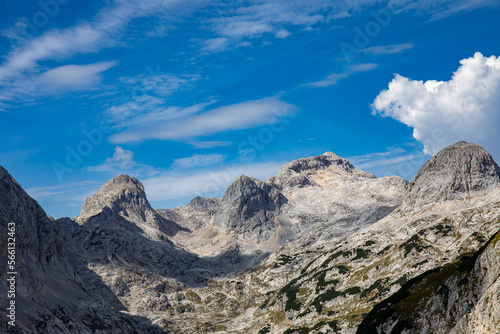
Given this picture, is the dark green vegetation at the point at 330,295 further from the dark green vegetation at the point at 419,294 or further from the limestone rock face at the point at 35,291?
the limestone rock face at the point at 35,291

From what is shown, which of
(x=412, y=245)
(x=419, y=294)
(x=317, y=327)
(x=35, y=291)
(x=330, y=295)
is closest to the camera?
(x=419, y=294)

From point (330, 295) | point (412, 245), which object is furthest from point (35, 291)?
point (412, 245)

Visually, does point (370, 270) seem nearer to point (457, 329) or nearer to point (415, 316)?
point (415, 316)

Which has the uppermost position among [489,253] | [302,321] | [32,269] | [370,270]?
[32,269]

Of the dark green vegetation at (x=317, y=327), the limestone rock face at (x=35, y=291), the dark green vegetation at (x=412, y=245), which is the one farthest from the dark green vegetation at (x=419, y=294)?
the limestone rock face at (x=35, y=291)

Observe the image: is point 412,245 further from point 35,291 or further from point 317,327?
point 35,291

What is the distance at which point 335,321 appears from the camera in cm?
15350

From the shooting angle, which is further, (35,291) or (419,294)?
(35,291)

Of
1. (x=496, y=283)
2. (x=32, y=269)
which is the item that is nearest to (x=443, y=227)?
(x=496, y=283)

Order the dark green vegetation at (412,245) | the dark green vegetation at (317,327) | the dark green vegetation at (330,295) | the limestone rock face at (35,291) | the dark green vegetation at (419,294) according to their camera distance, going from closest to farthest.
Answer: the dark green vegetation at (419,294) < the dark green vegetation at (317,327) < the limestone rock face at (35,291) < the dark green vegetation at (412,245) < the dark green vegetation at (330,295)

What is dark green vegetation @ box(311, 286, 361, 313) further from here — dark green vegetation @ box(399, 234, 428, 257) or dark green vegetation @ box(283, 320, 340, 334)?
dark green vegetation @ box(399, 234, 428, 257)

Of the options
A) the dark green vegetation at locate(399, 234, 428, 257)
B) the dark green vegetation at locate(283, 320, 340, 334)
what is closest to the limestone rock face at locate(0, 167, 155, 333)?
the dark green vegetation at locate(283, 320, 340, 334)

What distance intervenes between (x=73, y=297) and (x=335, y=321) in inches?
4808

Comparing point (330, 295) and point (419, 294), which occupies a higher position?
point (419, 294)
